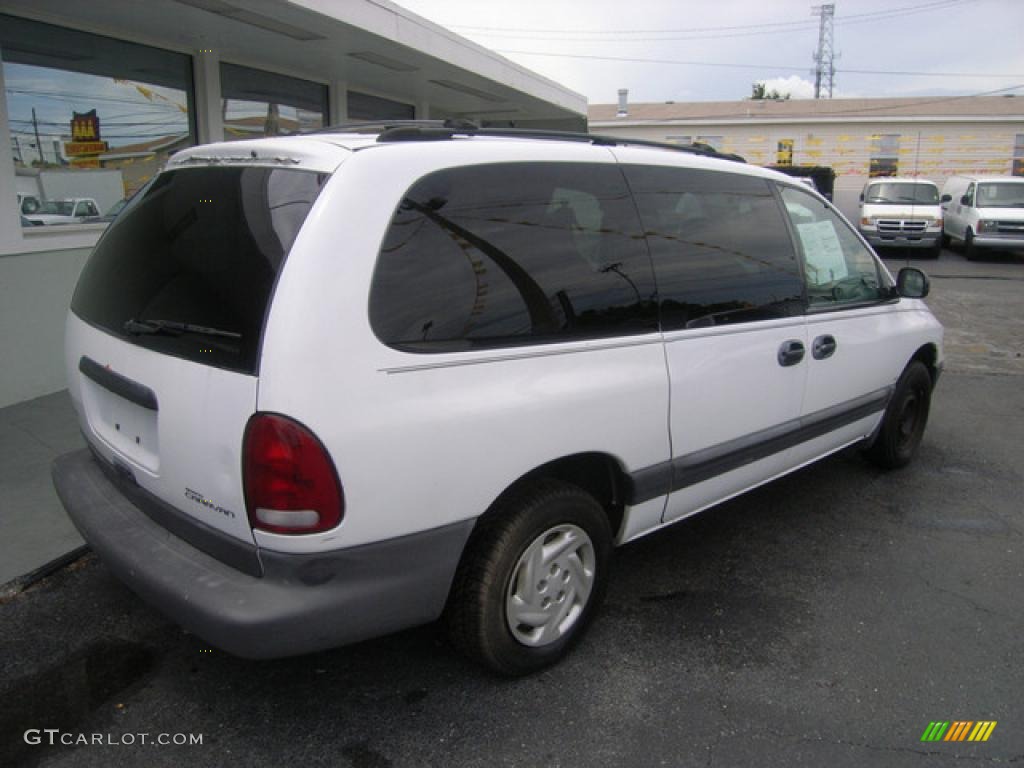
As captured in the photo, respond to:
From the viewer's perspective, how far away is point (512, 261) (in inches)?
98.3

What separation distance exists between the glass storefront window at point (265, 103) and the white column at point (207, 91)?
0.18 metres

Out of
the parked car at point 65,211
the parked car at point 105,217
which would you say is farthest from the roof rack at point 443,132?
the parked car at point 105,217

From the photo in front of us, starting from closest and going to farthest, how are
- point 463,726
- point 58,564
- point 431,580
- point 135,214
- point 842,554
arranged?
point 431,580 < point 463,726 < point 135,214 < point 58,564 < point 842,554

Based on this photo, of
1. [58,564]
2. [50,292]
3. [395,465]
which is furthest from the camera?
[50,292]

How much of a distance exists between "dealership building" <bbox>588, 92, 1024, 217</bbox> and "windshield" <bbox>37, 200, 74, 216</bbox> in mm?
22302

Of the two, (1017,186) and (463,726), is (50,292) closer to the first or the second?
(463,726)

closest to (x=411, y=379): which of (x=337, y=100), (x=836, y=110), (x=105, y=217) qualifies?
(x=105, y=217)

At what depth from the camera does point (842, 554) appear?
3.74 metres

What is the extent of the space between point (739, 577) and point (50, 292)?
5170mm

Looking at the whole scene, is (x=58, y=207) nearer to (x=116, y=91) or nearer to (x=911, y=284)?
(x=116, y=91)

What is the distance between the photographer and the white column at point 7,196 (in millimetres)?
5316

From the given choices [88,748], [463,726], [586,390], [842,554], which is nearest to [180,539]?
[88,748]

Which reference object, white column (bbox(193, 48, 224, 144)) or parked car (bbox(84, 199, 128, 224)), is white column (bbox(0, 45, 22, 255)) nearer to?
parked car (bbox(84, 199, 128, 224))

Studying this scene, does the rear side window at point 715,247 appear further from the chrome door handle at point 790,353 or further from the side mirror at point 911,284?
the side mirror at point 911,284
